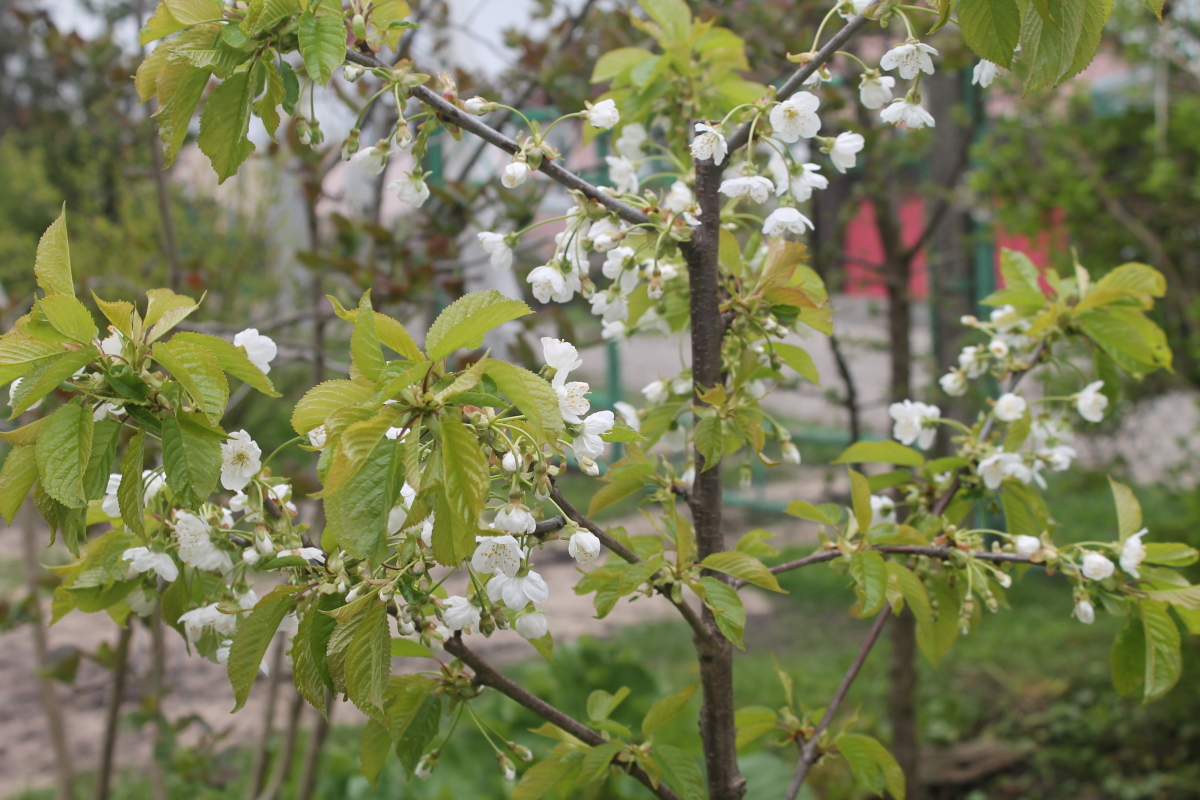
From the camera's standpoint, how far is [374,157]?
2.92 feet

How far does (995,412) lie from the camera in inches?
46.3

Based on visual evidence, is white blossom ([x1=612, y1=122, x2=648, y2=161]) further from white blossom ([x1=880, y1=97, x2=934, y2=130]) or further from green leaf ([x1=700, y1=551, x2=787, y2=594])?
green leaf ([x1=700, y1=551, x2=787, y2=594])

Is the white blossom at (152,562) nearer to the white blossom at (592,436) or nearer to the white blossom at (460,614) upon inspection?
the white blossom at (460,614)

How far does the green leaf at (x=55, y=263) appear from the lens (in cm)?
71

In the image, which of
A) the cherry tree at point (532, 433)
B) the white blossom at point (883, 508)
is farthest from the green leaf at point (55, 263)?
the white blossom at point (883, 508)

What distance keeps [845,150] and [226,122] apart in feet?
1.99

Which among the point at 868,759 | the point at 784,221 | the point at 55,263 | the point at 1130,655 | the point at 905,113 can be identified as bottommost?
the point at 868,759

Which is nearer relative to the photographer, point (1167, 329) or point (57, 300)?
point (57, 300)

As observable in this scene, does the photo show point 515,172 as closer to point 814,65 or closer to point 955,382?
point 814,65

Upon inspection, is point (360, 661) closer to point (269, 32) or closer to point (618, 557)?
point (618, 557)

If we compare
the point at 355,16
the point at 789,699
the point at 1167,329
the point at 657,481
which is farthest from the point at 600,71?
the point at 1167,329

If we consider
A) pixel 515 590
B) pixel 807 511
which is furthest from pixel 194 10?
pixel 807 511

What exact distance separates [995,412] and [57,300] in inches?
40.8

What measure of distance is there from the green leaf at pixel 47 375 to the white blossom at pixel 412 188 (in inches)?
13.9
